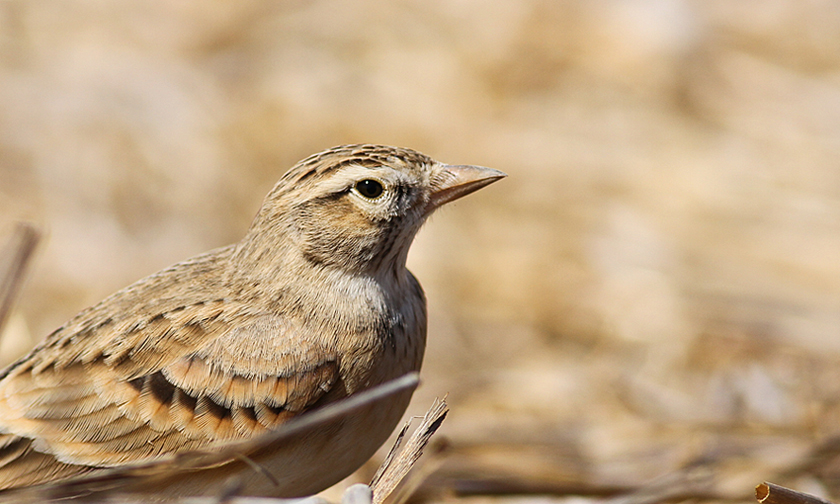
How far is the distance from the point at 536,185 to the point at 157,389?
5163 mm

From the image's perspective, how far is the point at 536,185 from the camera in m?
8.71

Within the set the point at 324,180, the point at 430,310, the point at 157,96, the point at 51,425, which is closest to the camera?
the point at 51,425

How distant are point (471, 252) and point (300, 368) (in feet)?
14.1

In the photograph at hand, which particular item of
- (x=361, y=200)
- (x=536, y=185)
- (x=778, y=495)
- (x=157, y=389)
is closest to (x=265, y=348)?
(x=157, y=389)

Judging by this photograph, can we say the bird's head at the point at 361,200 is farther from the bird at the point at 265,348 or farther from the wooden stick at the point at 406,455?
the wooden stick at the point at 406,455

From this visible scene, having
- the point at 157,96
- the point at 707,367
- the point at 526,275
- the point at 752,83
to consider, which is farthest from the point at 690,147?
the point at 157,96

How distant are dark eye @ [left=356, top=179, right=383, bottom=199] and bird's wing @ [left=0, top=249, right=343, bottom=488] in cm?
62

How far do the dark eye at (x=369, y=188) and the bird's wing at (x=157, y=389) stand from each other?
616 millimetres

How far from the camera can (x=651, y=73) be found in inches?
372

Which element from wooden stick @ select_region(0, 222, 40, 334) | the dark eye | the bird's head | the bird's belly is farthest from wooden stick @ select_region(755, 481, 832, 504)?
wooden stick @ select_region(0, 222, 40, 334)

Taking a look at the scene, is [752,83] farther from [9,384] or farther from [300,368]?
[9,384]

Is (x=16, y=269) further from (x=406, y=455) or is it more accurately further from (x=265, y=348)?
(x=406, y=455)

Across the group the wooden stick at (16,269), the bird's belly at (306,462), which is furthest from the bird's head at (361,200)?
the wooden stick at (16,269)

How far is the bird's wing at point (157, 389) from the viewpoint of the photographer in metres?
4.01
